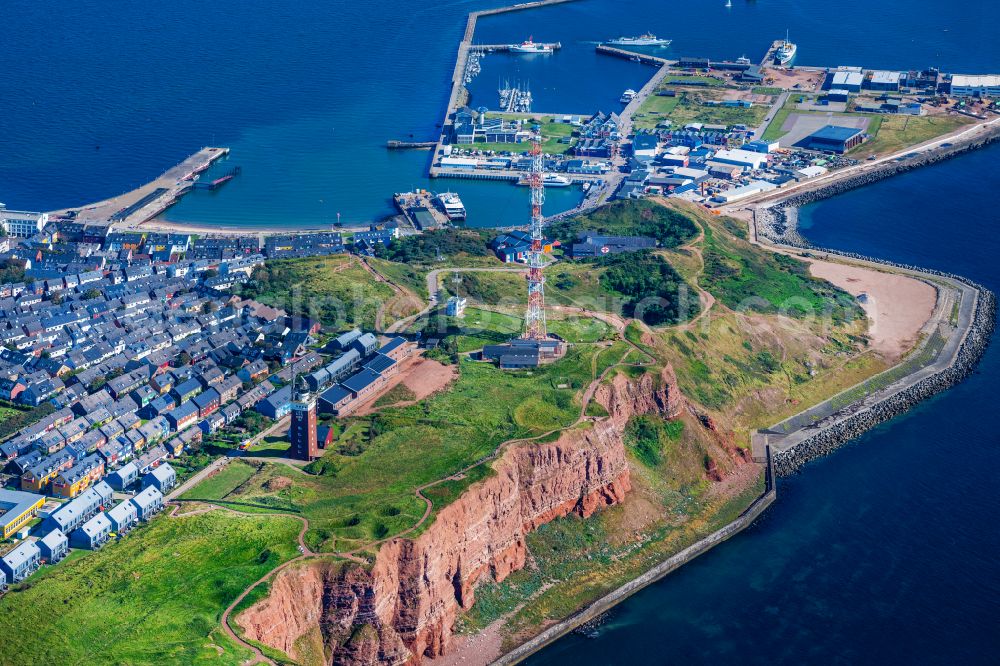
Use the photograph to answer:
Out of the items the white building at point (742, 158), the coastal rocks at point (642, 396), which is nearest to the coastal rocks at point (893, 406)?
the coastal rocks at point (642, 396)

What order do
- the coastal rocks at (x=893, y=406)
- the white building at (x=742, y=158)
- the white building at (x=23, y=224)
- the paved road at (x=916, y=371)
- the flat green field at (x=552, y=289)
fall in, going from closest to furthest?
the coastal rocks at (x=893, y=406), the paved road at (x=916, y=371), the flat green field at (x=552, y=289), the white building at (x=23, y=224), the white building at (x=742, y=158)

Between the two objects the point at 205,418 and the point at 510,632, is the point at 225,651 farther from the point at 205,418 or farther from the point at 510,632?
the point at 205,418

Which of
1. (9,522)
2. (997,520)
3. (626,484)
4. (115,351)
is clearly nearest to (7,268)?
(115,351)

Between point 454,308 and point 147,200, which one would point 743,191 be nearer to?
point 454,308

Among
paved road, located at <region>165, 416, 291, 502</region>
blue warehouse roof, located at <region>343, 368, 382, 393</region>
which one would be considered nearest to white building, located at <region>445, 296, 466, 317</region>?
blue warehouse roof, located at <region>343, 368, 382, 393</region>

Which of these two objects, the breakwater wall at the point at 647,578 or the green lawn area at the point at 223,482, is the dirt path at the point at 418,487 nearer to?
the green lawn area at the point at 223,482

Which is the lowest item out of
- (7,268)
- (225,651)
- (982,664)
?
(982,664)

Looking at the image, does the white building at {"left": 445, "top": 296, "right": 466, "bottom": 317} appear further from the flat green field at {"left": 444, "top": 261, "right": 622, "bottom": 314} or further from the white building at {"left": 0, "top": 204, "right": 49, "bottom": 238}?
the white building at {"left": 0, "top": 204, "right": 49, "bottom": 238}
